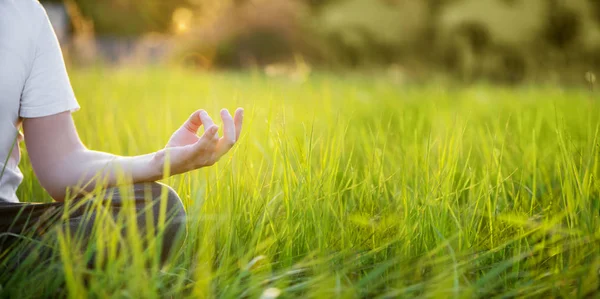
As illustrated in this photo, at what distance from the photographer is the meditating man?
1.17 m

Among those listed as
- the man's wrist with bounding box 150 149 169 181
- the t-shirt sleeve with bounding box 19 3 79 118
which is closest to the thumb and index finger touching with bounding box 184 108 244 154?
the man's wrist with bounding box 150 149 169 181

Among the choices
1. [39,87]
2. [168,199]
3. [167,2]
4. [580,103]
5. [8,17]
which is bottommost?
[580,103]

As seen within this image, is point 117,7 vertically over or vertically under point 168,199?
over

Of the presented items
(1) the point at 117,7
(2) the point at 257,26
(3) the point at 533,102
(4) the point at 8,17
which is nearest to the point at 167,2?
(1) the point at 117,7

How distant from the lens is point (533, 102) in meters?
4.05

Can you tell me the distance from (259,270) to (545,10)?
7.70 metres

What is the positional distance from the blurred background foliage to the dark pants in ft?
19.6

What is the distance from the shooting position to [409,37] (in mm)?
8727

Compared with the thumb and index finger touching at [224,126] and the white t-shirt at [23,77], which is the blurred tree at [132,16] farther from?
the thumb and index finger touching at [224,126]

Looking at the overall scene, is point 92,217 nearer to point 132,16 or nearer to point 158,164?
point 158,164

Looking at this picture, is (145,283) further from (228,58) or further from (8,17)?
(228,58)

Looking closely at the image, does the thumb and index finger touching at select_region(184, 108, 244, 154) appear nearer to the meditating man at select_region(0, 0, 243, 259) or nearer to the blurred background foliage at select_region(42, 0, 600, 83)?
the meditating man at select_region(0, 0, 243, 259)

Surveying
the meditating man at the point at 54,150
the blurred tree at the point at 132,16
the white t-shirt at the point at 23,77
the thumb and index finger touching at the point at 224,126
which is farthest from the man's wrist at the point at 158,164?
the blurred tree at the point at 132,16

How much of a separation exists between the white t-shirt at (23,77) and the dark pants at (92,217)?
0.26 feet
